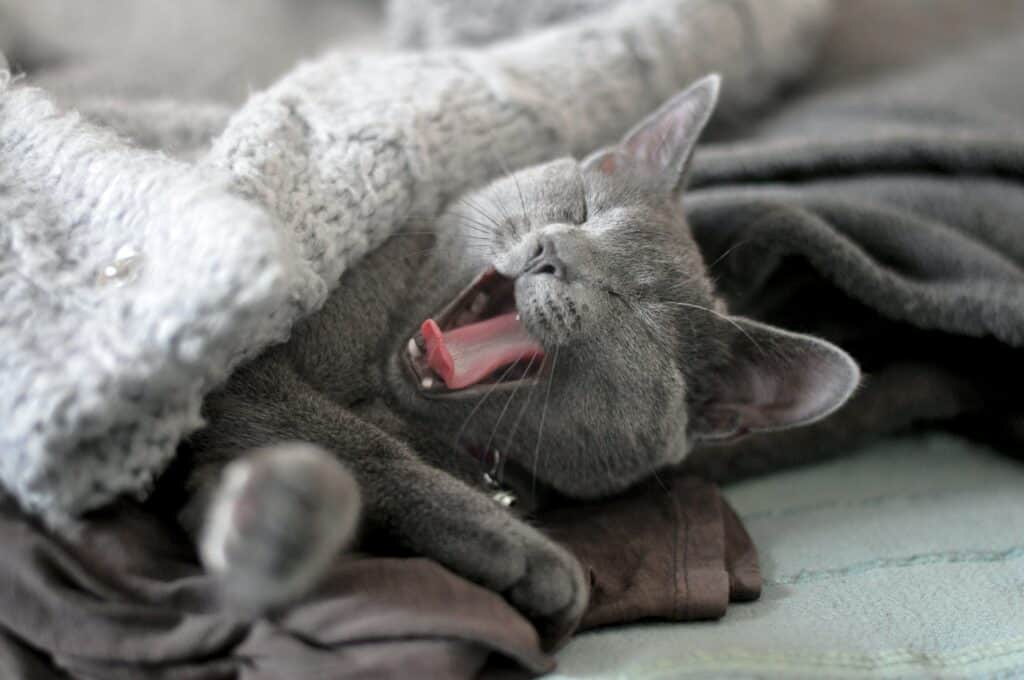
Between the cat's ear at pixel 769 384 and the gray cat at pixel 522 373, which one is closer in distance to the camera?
the gray cat at pixel 522 373

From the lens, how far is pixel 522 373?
0.95 meters

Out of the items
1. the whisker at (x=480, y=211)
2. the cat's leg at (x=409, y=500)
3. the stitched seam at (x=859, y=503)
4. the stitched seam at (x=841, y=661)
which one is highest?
the whisker at (x=480, y=211)

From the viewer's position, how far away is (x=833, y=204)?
3.88 ft

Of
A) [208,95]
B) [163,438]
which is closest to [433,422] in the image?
[163,438]

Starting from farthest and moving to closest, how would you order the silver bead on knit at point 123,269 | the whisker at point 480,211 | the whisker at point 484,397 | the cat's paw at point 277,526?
the whisker at point 480,211 → the whisker at point 484,397 → the silver bead on knit at point 123,269 → the cat's paw at point 277,526

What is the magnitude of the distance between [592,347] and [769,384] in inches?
9.5

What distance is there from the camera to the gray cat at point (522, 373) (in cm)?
83

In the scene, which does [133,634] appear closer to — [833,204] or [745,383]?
[745,383]

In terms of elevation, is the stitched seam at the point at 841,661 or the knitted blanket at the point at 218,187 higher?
the knitted blanket at the point at 218,187

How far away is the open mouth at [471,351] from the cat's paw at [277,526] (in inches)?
10.7

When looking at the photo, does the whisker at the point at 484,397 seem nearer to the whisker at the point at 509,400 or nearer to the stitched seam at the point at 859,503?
the whisker at the point at 509,400

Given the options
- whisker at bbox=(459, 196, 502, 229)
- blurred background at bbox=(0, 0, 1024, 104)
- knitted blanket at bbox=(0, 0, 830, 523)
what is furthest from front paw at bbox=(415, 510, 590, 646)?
blurred background at bbox=(0, 0, 1024, 104)

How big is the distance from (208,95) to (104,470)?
982 mm

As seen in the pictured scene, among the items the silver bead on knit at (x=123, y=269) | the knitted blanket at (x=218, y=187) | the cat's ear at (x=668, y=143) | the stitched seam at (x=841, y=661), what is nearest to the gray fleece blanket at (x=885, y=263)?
the cat's ear at (x=668, y=143)
